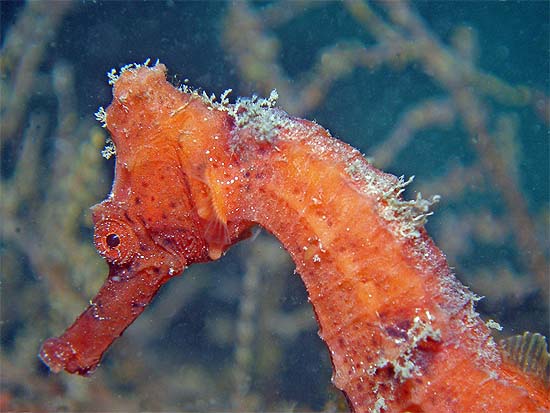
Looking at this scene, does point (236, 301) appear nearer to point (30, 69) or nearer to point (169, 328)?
point (169, 328)

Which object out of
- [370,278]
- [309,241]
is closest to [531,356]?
[370,278]

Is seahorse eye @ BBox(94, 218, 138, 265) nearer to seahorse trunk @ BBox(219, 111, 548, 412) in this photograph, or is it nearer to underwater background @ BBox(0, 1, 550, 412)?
seahorse trunk @ BBox(219, 111, 548, 412)

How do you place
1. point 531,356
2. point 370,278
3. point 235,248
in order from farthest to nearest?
1. point 235,248
2. point 531,356
3. point 370,278

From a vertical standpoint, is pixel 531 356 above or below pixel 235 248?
below

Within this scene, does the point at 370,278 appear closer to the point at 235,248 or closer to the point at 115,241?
the point at 115,241

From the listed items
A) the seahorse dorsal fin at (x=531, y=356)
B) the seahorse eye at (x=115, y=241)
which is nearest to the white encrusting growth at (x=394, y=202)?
the seahorse dorsal fin at (x=531, y=356)

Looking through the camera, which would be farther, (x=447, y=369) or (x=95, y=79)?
(x=95, y=79)

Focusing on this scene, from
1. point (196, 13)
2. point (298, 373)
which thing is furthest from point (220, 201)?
point (196, 13)

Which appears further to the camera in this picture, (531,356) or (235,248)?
(235,248)
